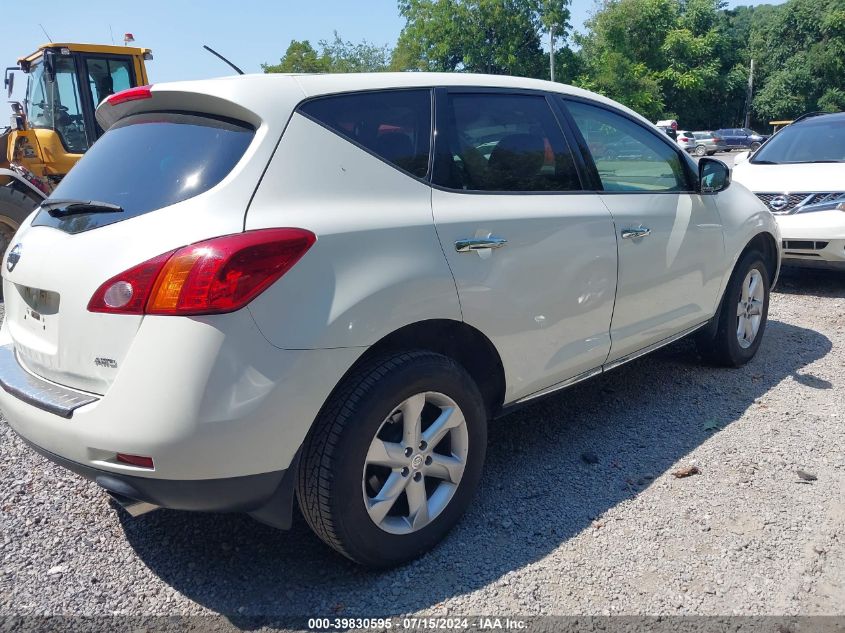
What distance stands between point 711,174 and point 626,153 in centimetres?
71

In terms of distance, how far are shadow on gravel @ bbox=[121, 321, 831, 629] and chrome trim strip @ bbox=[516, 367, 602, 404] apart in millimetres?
422

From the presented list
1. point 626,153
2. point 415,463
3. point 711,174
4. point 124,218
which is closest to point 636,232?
point 626,153

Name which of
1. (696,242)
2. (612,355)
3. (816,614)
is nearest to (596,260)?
(612,355)

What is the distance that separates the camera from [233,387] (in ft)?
6.85

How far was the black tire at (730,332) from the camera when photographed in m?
4.56

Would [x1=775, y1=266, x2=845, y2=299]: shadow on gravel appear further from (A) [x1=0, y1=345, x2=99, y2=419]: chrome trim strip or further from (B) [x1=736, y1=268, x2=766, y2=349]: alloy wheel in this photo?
(A) [x1=0, y1=345, x2=99, y2=419]: chrome trim strip

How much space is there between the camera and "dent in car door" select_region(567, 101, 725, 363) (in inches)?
139

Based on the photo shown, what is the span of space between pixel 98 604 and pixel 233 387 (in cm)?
107

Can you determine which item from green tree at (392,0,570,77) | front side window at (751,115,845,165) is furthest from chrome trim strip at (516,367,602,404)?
green tree at (392,0,570,77)

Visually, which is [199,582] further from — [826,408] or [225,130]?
[826,408]

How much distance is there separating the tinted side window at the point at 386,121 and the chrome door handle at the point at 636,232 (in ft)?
3.96

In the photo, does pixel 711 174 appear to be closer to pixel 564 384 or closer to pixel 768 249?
pixel 768 249

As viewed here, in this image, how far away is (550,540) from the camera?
9.27 ft

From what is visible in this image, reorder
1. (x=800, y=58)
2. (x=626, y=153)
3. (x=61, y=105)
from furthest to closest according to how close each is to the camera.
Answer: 1. (x=800, y=58)
2. (x=61, y=105)
3. (x=626, y=153)
